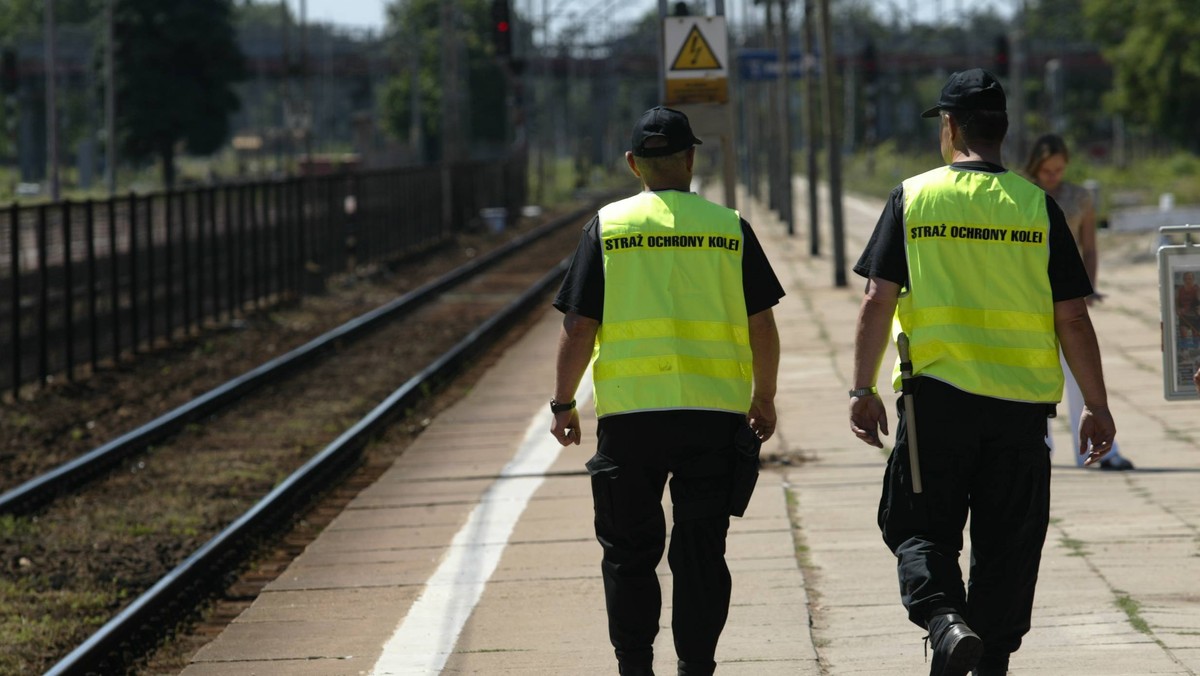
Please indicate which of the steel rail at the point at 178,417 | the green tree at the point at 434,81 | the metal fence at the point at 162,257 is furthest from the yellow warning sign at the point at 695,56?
the green tree at the point at 434,81

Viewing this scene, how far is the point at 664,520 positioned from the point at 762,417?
455 millimetres

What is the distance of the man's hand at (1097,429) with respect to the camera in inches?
203

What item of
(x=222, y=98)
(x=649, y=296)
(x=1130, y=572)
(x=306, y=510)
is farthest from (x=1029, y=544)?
(x=222, y=98)

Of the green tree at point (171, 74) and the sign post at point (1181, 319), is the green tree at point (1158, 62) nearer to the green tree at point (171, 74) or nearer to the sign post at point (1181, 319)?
the green tree at point (171, 74)

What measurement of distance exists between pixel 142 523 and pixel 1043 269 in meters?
6.65

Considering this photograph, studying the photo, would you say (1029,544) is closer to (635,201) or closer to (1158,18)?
(635,201)

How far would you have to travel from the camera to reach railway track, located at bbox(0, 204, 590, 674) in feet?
28.1

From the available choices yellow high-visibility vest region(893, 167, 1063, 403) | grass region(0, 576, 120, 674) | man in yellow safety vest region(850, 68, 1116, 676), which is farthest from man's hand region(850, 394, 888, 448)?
grass region(0, 576, 120, 674)

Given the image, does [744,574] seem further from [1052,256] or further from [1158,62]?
[1158,62]

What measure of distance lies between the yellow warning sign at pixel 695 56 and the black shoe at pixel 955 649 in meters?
7.98

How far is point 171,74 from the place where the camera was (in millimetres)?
76812

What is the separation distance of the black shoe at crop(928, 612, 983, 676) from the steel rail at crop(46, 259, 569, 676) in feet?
11.7

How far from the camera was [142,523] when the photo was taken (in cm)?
1044

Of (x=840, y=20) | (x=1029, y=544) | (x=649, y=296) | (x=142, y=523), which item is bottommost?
(x=142, y=523)
